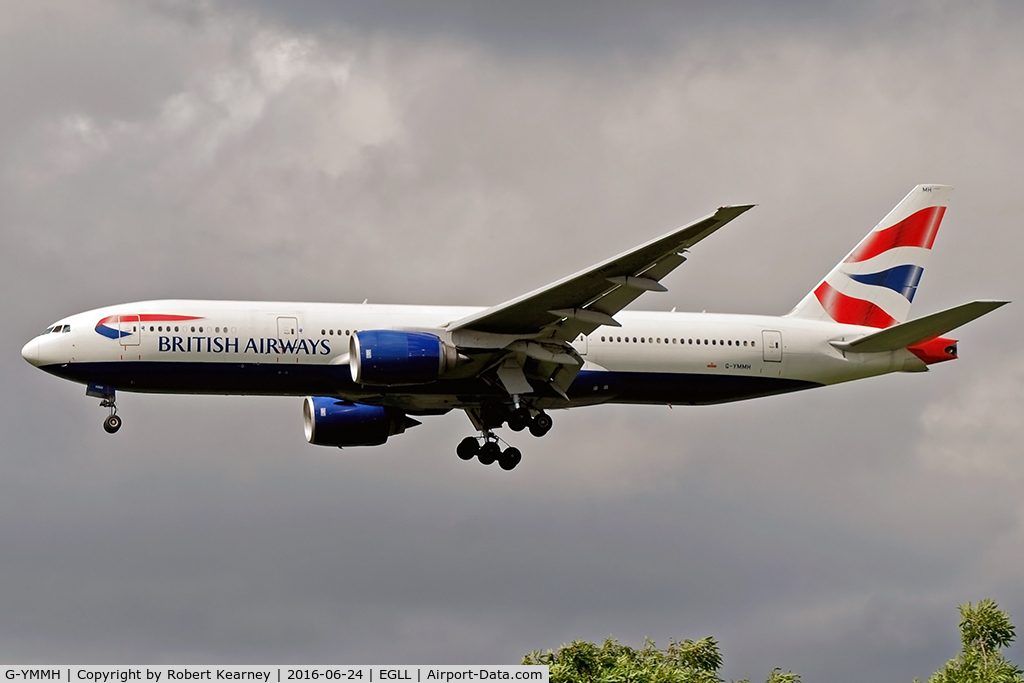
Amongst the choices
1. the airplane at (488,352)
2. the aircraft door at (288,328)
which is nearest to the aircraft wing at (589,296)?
the airplane at (488,352)

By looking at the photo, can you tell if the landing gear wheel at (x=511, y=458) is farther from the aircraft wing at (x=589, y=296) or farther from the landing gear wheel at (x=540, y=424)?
the aircraft wing at (x=589, y=296)

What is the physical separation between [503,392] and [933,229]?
58.5 feet

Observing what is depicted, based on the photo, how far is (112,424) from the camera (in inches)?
1873

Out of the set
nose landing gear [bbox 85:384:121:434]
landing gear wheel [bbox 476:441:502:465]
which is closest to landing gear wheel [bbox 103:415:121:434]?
nose landing gear [bbox 85:384:121:434]

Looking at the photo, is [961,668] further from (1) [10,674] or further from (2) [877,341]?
(1) [10,674]

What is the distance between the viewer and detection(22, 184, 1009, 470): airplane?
4547 cm

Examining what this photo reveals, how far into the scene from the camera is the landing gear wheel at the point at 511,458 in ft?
169

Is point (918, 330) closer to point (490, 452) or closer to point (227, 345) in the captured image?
point (490, 452)

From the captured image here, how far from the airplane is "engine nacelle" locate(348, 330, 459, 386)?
0.04m

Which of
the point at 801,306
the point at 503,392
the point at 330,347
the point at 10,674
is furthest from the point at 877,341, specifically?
the point at 10,674

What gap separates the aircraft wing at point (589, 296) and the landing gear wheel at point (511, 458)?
5.65 m

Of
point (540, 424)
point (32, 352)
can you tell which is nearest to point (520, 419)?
point (540, 424)

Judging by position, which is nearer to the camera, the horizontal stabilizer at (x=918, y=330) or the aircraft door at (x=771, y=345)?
the horizontal stabilizer at (x=918, y=330)
